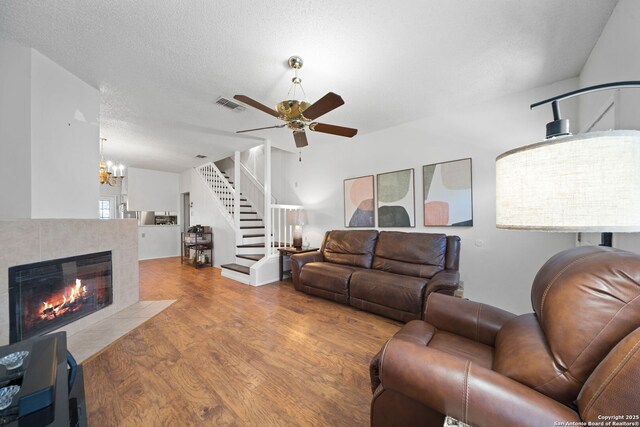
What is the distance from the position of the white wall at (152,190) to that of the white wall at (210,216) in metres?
0.30

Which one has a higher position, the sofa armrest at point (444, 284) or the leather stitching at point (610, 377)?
the leather stitching at point (610, 377)

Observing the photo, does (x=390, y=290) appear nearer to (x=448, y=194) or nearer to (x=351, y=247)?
(x=351, y=247)

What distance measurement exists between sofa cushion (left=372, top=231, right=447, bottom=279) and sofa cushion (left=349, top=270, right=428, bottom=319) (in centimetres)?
27

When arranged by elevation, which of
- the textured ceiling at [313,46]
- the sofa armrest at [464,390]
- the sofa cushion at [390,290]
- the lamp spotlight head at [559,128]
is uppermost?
the textured ceiling at [313,46]

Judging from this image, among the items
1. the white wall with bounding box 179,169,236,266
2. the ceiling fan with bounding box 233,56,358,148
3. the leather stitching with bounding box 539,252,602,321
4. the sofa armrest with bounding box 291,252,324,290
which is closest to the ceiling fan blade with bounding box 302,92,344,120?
the ceiling fan with bounding box 233,56,358,148

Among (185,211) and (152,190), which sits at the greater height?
(152,190)

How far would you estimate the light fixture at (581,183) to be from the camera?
0.65 metres

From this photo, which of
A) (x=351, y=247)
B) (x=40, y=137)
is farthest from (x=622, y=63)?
(x=40, y=137)

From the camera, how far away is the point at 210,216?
585 cm

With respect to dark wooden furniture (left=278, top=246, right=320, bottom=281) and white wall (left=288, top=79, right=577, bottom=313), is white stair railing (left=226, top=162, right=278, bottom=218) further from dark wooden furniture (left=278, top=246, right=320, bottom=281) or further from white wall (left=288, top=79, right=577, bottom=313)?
white wall (left=288, top=79, right=577, bottom=313)

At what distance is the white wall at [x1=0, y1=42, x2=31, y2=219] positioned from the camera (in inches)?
75.9

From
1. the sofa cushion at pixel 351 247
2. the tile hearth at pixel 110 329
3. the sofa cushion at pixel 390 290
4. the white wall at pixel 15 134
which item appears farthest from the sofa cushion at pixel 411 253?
the white wall at pixel 15 134

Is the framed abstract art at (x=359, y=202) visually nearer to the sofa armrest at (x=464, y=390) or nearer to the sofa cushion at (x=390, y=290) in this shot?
the sofa cushion at (x=390, y=290)

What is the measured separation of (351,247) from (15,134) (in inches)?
147
